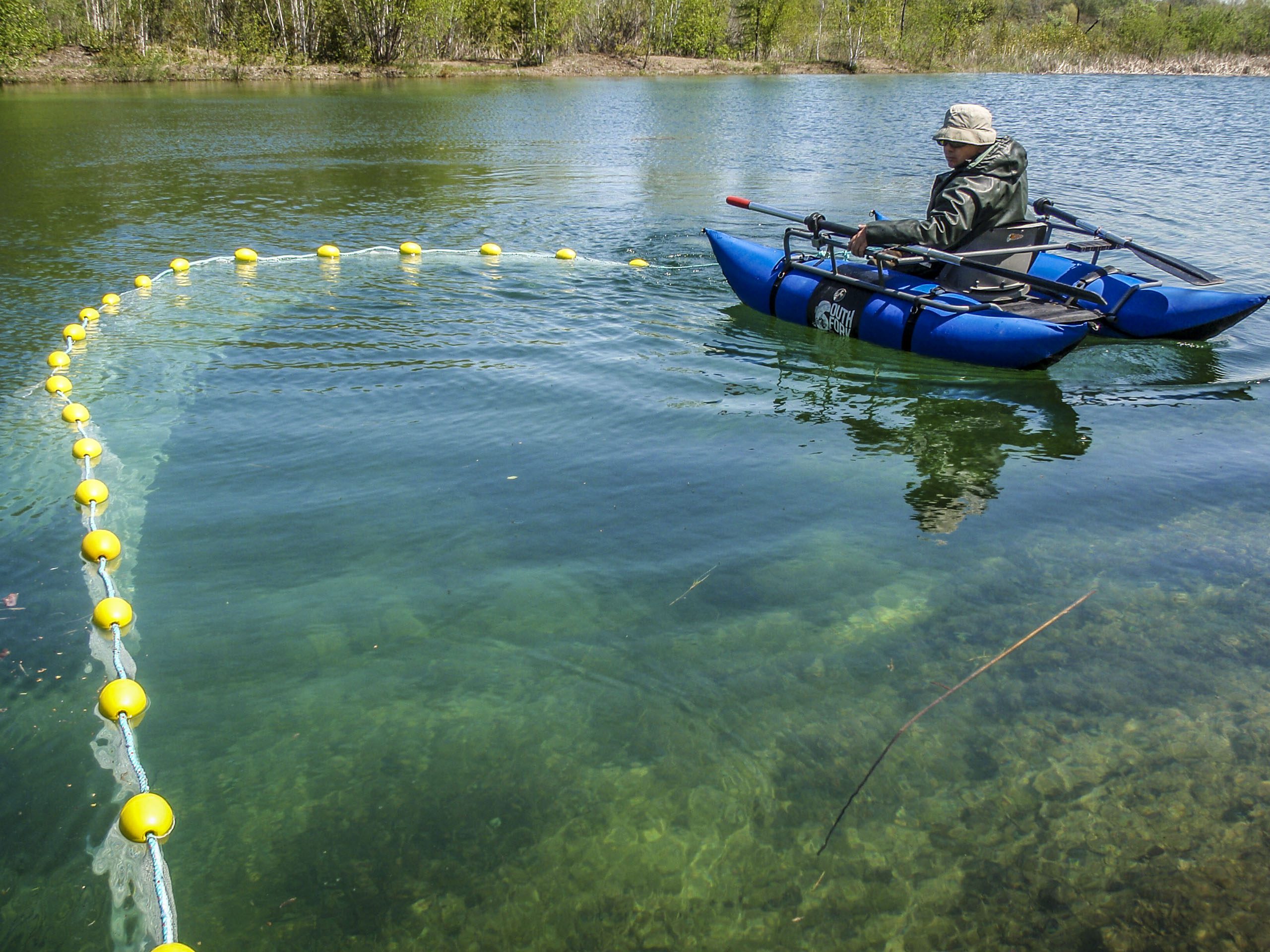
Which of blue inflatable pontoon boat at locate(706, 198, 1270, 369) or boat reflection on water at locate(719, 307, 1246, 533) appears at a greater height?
blue inflatable pontoon boat at locate(706, 198, 1270, 369)

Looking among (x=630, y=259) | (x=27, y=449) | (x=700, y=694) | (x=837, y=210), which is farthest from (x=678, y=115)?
(x=700, y=694)

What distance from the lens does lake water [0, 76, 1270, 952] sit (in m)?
2.78

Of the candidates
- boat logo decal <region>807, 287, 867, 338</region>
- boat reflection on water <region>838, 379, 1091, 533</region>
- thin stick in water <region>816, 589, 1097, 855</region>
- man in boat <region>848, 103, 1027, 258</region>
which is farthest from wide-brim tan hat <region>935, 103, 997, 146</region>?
thin stick in water <region>816, 589, 1097, 855</region>

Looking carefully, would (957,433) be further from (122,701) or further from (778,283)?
(122,701)

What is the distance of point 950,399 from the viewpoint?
22.0ft

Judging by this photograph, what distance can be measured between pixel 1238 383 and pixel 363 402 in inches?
254

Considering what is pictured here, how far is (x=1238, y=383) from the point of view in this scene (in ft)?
22.5

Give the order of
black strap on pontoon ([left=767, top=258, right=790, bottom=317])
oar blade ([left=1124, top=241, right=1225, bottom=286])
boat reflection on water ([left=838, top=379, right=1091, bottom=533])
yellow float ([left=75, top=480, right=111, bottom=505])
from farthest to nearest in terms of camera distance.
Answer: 1. black strap on pontoon ([left=767, top=258, right=790, bottom=317])
2. oar blade ([left=1124, top=241, right=1225, bottom=286])
3. boat reflection on water ([left=838, top=379, right=1091, bottom=533])
4. yellow float ([left=75, top=480, right=111, bottom=505])

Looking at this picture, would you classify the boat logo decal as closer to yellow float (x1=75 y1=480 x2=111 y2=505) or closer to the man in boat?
the man in boat

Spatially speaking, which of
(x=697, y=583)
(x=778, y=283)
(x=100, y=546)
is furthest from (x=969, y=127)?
(x=100, y=546)

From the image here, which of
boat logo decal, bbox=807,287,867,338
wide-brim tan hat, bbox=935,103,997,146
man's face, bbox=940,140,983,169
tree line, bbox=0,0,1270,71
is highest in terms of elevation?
tree line, bbox=0,0,1270,71

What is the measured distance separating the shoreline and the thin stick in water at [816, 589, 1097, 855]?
4221 centimetres

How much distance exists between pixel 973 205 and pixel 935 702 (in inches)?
178

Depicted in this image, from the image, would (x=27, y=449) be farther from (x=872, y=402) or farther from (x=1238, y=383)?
(x=1238, y=383)
